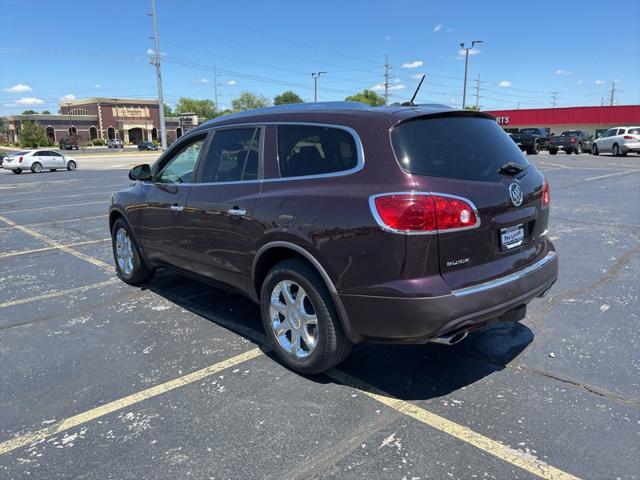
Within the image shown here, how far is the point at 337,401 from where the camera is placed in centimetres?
308

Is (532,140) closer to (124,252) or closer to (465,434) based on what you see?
(124,252)

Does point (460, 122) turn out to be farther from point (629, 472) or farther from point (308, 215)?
point (629, 472)

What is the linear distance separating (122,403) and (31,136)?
97.8m

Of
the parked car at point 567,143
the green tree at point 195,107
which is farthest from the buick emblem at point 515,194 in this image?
the green tree at point 195,107

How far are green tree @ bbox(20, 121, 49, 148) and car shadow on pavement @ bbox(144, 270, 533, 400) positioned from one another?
96.0 metres

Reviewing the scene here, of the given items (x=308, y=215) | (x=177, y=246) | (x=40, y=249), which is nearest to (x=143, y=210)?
(x=177, y=246)

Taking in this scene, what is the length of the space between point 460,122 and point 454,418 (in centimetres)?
189

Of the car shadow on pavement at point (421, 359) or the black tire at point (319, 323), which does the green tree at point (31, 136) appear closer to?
the car shadow on pavement at point (421, 359)

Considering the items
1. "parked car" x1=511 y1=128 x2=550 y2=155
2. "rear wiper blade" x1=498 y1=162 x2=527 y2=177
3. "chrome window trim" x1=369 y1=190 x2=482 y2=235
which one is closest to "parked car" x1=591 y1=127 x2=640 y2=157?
"parked car" x1=511 y1=128 x2=550 y2=155

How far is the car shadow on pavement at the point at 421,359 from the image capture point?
328 centimetres

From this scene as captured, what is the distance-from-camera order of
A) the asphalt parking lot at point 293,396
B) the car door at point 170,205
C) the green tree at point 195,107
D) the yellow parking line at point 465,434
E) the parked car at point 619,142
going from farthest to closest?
1. the green tree at point 195,107
2. the parked car at point 619,142
3. the car door at point 170,205
4. the asphalt parking lot at point 293,396
5. the yellow parking line at point 465,434

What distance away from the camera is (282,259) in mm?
3494

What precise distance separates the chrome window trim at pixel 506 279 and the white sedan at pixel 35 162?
32996 mm

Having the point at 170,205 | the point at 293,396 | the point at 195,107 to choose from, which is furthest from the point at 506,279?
the point at 195,107
